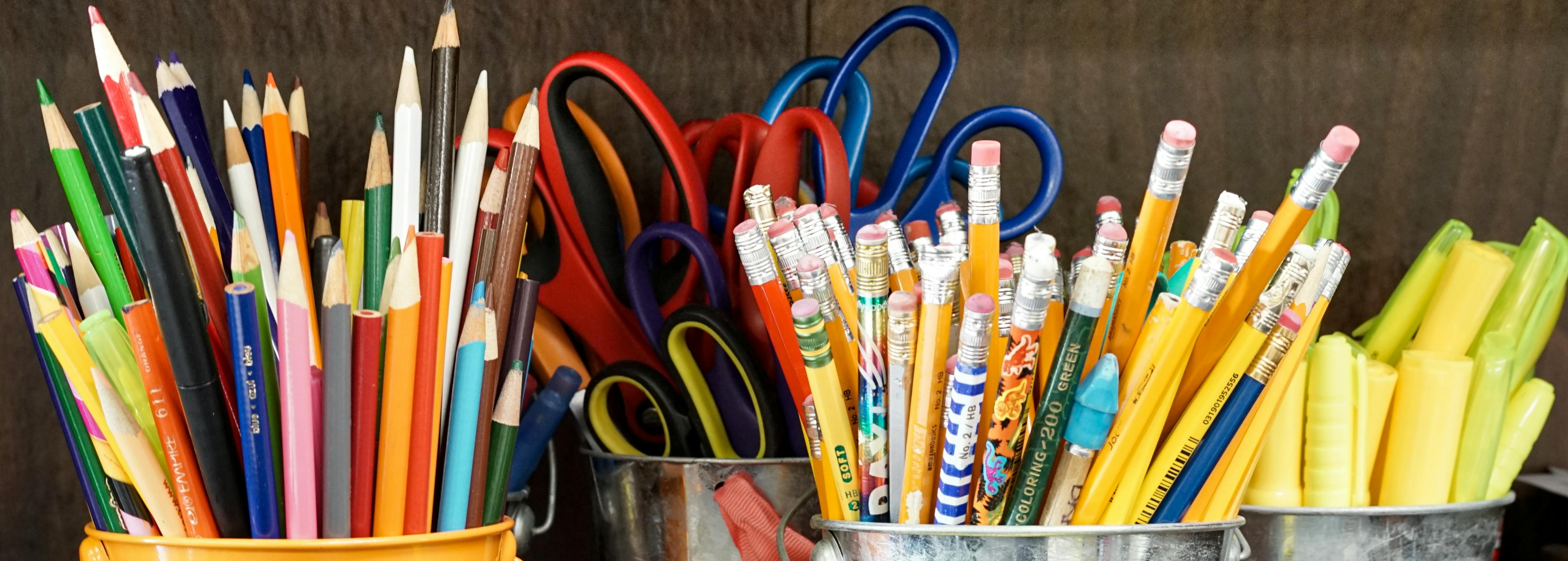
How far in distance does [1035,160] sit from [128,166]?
42 cm

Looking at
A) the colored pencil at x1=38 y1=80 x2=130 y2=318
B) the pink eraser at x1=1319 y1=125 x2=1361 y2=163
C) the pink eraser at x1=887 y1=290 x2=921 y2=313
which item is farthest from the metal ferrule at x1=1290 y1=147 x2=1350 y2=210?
the colored pencil at x1=38 y1=80 x2=130 y2=318

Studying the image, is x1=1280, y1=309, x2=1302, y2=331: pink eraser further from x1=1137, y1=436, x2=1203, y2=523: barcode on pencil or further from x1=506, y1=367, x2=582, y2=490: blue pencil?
x1=506, y1=367, x2=582, y2=490: blue pencil

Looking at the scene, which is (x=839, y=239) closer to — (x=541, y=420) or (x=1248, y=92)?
(x=541, y=420)

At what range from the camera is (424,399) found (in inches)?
11.6

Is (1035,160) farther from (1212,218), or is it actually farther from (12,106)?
(12,106)

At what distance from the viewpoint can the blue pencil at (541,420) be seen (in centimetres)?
37

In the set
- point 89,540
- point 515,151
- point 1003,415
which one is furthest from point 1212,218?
point 89,540

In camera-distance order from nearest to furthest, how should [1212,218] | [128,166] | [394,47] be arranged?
[128,166] < [1212,218] < [394,47]

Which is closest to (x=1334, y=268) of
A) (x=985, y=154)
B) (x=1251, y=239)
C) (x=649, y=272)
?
(x=1251, y=239)

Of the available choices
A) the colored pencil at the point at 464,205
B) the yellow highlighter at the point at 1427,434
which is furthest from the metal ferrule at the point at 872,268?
the yellow highlighter at the point at 1427,434

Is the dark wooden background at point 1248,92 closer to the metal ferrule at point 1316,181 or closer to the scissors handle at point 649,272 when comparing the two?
the scissors handle at point 649,272

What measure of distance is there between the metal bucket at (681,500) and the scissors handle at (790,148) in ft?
0.32

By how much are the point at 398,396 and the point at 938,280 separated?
138 mm

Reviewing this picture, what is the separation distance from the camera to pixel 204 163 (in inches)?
13.0
